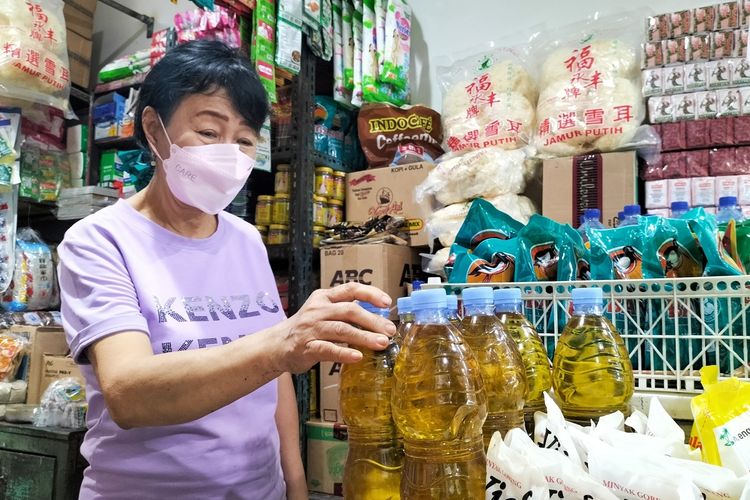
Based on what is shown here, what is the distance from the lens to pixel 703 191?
2.13 meters

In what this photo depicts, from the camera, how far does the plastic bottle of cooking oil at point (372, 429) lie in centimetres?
73

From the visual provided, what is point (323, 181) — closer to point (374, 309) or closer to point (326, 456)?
point (326, 456)

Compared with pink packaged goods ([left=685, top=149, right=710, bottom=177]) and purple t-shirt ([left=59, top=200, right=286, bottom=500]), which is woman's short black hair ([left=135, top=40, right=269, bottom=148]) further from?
pink packaged goods ([left=685, top=149, right=710, bottom=177])

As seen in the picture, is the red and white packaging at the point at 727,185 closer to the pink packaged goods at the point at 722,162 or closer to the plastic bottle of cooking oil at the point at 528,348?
the pink packaged goods at the point at 722,162

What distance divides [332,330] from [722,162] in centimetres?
197

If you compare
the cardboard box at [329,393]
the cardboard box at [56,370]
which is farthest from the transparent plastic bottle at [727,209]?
the cardboard box at [56,370]

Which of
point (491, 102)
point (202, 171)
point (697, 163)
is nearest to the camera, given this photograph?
point (202, 171)

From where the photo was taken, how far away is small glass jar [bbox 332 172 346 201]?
288 centimetres

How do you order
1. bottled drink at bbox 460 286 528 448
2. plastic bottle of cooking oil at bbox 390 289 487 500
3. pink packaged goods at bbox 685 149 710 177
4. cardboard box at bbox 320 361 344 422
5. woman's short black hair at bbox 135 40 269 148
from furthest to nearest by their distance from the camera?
cardboard box at bbox 320 361 344 422 → pink packaged goods at bbox 685 149 710 177 → woman's short black hair at bbox 135 40 269 148 → bottled drink at bbox 460 286 528 448 → plastic bottle of cooking oil at bbox 390 289 487 500

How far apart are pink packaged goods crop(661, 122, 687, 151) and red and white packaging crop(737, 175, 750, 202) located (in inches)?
8.9

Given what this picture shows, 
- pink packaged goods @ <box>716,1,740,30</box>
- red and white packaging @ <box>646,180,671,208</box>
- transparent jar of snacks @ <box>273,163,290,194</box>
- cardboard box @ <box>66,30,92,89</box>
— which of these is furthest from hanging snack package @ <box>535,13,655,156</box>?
cardboard box @ <box>66,30,92,89</box>

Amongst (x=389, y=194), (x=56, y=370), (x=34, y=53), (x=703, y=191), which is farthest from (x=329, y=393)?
(x=34, y=53)

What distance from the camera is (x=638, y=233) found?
3.68 feet

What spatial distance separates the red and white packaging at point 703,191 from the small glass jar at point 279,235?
170 centimetres
